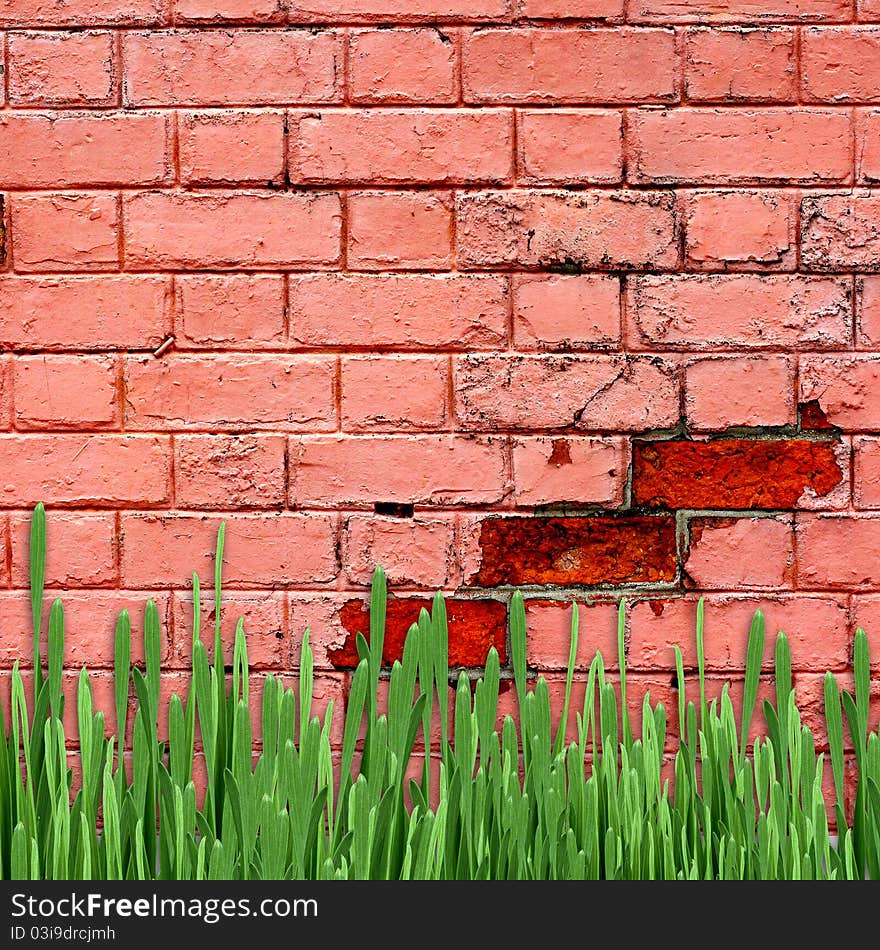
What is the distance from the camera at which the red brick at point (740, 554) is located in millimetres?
1405

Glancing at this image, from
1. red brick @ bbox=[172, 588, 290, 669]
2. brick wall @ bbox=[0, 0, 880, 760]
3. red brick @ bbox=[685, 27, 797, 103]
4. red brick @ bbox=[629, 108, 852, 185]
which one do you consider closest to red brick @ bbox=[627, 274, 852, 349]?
brick wall @ bbox=[0, 0, 880, 760]

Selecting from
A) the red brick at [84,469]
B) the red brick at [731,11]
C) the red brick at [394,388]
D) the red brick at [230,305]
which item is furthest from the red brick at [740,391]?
the red brick at [84,469]

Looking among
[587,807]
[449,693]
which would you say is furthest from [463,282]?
[587,807]

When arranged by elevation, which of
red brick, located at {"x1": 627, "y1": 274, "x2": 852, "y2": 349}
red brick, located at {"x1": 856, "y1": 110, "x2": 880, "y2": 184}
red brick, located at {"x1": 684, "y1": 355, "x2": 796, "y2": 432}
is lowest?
red brick, located at {"x1": 684, "y1": 355, "x2": 796, "y2": 432}

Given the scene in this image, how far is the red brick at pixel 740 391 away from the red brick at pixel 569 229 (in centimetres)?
18

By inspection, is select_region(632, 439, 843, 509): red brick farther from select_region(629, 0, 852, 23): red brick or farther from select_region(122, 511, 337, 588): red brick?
select_region(629, 0, 852, 23): red brick

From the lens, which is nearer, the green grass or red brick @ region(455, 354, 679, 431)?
the green grass

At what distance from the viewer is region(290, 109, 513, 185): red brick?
138cm

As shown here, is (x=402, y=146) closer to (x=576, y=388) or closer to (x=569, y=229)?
(x=569, y=229)

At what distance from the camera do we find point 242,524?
1.41 meters

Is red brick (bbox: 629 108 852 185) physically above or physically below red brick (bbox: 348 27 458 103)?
below

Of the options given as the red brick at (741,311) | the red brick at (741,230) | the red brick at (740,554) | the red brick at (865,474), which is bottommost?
the red brick at (740,554)

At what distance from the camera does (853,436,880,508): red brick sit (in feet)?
4.56

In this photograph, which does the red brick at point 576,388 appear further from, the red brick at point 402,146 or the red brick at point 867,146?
the red brick at point 867,146
